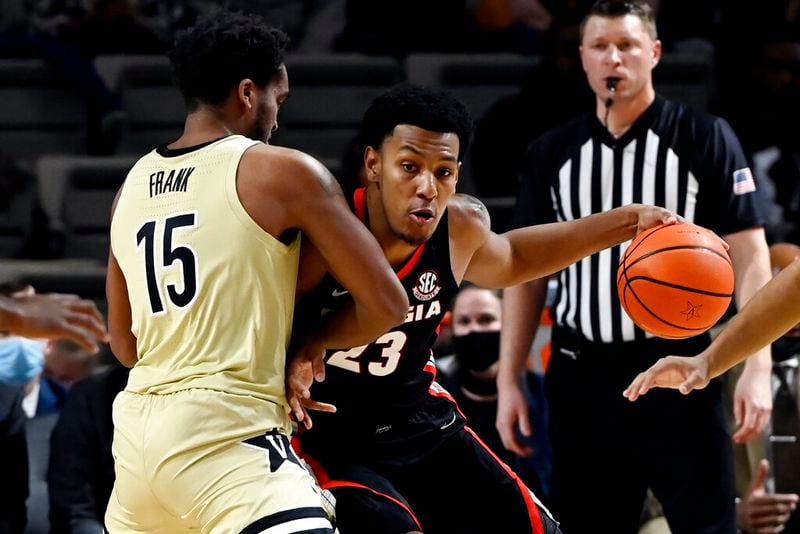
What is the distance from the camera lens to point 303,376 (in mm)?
3266

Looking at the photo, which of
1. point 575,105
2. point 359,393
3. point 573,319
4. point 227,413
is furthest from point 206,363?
point 575,105

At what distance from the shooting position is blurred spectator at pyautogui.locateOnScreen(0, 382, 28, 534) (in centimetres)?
534

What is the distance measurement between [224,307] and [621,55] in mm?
1982

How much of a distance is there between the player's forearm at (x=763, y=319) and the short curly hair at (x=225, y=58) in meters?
1.27

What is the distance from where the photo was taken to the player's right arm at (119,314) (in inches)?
135

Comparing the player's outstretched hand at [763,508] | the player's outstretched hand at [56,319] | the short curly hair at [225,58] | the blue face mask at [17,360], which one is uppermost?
the short curly hair at [225,58]

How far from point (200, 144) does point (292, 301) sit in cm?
44

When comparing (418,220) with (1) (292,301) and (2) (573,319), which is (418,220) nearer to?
(1) (292,301)

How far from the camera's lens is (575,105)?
7.79 m

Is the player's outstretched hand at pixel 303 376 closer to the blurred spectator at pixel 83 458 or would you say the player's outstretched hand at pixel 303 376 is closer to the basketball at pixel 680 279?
the basketball at pixel 680 279

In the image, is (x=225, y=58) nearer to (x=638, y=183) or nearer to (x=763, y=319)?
(x=763, y=319)

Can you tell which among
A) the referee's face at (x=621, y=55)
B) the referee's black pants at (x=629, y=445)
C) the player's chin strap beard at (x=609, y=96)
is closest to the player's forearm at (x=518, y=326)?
the referee's black pants at (x=629, y=445)

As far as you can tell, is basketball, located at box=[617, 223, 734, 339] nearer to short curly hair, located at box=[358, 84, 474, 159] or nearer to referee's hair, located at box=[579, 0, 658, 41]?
short curly hair, located at box=[358, 84, 474, 159]

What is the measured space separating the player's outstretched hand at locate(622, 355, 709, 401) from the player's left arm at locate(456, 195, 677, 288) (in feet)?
1.91
